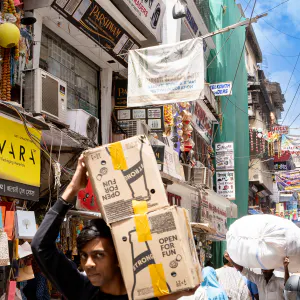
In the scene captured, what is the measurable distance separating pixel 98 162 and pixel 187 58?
8510mm

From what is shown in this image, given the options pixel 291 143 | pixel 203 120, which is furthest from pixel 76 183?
pixel 291 143

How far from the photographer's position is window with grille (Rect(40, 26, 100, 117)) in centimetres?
1070

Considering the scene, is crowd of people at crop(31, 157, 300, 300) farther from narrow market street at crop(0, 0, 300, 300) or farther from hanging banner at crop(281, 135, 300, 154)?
hanging banner at crop(281, 135, 300, 154)

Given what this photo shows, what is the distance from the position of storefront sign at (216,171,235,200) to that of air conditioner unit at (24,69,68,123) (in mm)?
12795

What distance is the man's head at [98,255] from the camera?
2342 mm

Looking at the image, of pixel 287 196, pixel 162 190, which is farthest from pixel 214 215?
pixel 287 196

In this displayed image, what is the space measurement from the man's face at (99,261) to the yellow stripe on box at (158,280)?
6.6 inches

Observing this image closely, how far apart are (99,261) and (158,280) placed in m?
Answer: 0.26

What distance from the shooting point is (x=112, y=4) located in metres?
11.4

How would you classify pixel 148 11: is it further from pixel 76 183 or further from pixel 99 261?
pixel 99 261

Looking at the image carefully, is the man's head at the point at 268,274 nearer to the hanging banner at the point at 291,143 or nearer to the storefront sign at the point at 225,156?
the storefront sign at the point at 225,156

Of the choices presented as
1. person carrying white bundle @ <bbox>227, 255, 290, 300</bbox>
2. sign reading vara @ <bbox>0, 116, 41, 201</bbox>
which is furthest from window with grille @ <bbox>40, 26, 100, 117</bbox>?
person carrying white bundle @ <bbox>227, 255, 290, 300</bbox>

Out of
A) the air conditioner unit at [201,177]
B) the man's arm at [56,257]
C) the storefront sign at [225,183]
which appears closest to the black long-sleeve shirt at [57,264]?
the man's arm at [56,257]

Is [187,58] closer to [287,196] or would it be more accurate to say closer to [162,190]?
[162,190]
